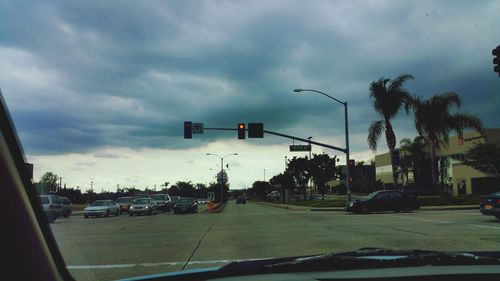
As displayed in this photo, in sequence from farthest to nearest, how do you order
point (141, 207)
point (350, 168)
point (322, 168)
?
point (322, 168) < point (141, 207) < point (350, 168)

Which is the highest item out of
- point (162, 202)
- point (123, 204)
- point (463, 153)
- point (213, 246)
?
point (463, 153)

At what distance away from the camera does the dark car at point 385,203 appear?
102ft

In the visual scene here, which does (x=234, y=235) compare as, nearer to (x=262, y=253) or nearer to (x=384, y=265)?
(x=262, y=253)

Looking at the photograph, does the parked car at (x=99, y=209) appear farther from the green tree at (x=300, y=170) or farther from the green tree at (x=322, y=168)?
the green tree at (x=300, y=170)

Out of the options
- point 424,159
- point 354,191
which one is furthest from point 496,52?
point 354,191

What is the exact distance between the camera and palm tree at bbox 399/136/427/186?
80.7 metres

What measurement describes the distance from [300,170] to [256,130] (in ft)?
180

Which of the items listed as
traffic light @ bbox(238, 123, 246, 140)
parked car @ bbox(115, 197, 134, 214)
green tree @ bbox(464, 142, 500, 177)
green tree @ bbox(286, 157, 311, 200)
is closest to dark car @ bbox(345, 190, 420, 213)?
traffic light @ bbox(238, 123, 246, 140)

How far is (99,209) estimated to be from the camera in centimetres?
3388

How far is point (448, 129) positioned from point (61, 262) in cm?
4384

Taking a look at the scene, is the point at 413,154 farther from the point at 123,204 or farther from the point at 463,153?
the point at 123,204

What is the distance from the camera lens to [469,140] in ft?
234

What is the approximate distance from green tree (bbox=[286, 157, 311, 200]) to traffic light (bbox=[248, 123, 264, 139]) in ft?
159

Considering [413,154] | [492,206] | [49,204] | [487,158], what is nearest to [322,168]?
[413,154]
